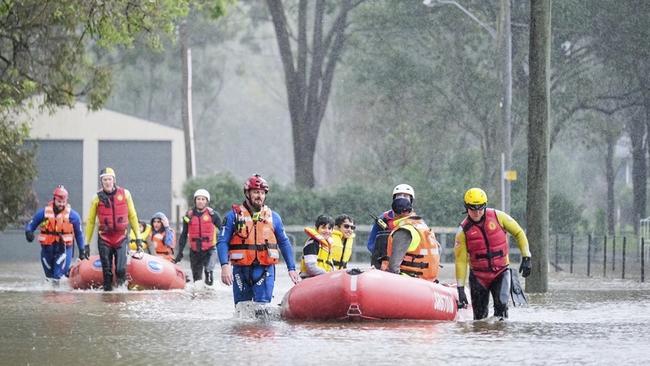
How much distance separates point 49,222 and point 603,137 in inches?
1578

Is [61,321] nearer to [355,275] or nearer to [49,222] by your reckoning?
[355,275]

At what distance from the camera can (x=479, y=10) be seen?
5359 cm

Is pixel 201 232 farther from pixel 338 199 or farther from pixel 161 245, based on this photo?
pixel 338 199

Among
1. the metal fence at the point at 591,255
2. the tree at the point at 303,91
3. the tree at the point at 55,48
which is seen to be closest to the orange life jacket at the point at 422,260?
the tree at the point at 55,48

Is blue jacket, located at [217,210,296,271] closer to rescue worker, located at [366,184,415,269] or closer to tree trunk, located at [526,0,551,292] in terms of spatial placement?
rescue worker, located at [366,184,415,269]

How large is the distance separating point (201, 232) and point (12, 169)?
627 centimetres

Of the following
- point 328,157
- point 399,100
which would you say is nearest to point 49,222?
point 399,100

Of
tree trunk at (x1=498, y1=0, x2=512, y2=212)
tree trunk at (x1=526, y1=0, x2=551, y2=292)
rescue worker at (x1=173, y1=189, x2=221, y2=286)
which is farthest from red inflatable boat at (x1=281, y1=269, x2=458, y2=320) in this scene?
tree trunk at (x1=498, y1=0, x2=512, y2=212)

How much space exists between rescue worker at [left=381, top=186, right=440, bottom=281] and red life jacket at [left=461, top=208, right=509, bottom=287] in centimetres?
48

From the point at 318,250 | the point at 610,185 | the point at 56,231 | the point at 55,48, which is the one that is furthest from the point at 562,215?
the point at 318,250

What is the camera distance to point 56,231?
26.2m

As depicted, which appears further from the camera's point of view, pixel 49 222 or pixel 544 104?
pixel 49 222

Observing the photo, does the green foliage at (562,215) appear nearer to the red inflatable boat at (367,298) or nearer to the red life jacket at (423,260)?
the red life jacket at (423,260)

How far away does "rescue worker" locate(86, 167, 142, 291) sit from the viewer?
77.7ft
